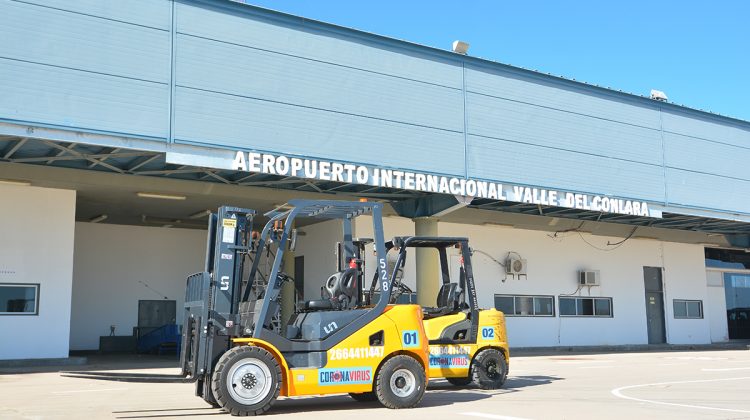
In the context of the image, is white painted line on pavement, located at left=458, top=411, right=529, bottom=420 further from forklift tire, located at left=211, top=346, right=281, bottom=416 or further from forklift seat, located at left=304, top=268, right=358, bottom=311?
forklift tire, located at left=211, top=346, right=281, bottom=416

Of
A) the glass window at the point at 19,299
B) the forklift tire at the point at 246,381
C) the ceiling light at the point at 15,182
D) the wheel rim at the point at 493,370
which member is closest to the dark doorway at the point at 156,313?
the glass window at the point at 19,299

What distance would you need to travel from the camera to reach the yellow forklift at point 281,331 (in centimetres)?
1013

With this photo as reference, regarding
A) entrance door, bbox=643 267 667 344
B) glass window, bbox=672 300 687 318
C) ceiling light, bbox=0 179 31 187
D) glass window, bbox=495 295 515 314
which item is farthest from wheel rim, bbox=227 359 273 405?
glass window, bbox=672 300 687 318

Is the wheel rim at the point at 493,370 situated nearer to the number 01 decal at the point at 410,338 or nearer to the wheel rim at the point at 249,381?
the number 01 decal at the point at 410,338

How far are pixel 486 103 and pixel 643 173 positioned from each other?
23.9ft

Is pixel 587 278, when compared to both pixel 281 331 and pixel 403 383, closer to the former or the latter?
pixel 403 383

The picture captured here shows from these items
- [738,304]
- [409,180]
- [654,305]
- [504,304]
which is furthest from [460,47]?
[738,304]

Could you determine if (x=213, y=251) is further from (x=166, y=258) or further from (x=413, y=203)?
(x=166, y=258)

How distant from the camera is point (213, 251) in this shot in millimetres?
11125

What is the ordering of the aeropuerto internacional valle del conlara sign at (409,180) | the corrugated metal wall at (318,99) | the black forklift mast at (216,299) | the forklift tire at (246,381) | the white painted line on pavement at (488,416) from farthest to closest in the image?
the aeropuerto internacional valle del conlara sign at (409,180) → the corrugated metal wall at (318,99) → the black forklift mast at (216,299) → the forklift tire at (246,381) → the white painted line on pavement at (488,416)

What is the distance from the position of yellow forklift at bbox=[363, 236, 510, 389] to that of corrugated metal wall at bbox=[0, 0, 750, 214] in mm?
6721

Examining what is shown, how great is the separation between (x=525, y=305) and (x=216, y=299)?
20.3 meters

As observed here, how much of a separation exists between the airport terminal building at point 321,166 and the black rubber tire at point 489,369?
734 centimetres

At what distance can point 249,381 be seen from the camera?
33.0ft
